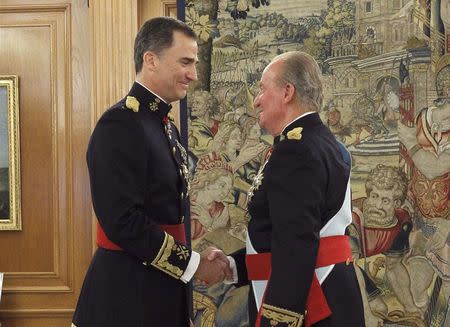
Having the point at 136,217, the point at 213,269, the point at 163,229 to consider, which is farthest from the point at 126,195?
the point at 213,269

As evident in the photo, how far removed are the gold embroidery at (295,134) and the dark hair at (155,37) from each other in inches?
23.9

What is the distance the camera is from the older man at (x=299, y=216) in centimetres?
231

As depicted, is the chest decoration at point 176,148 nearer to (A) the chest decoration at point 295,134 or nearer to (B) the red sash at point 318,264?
(B) the red sash at point 318,264

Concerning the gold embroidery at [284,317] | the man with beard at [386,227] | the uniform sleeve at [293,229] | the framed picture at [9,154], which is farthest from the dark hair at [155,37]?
the framed picture at [9,154]

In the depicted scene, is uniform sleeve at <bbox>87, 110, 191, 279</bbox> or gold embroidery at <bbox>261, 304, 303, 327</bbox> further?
uniform sleeve at <bbox>87, 110, 191, 279</bbox>

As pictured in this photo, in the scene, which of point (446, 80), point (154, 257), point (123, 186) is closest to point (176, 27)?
point (123, 186)

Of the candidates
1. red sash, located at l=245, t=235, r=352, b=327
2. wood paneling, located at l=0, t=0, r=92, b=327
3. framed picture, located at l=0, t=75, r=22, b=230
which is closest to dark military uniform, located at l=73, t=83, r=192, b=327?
red sash, located at l=245, t=235, r=352, b=327

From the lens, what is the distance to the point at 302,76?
2.46 metres

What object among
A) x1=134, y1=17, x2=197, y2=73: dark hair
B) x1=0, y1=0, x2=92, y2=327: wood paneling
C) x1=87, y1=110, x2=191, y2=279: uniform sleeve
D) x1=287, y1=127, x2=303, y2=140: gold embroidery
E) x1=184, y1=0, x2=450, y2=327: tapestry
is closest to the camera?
x1=287, y1=127, x2=303, y2=140: gold embroidery

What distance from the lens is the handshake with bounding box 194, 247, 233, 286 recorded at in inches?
109

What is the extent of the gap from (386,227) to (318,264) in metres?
1.16

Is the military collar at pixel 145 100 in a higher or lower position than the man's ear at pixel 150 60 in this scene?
lower

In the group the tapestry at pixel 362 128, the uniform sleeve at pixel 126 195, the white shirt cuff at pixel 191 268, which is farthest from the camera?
the tapestry at pixel 362 128

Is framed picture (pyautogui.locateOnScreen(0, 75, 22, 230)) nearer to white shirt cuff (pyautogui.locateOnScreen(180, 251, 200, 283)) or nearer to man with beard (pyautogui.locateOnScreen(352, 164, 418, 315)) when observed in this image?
man with beard (pyautogui.locateOnScreen(352, 164, 418, 315))
